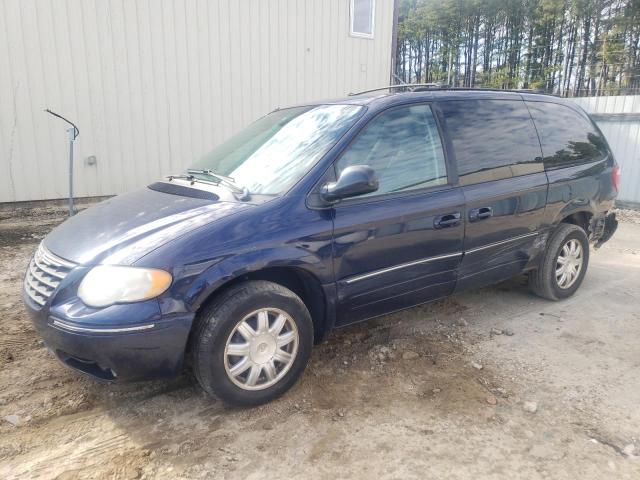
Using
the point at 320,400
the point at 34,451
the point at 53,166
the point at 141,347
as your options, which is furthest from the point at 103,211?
the point at 53,166

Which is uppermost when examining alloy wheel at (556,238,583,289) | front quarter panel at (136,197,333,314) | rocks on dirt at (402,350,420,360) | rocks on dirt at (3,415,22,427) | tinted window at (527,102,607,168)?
tinted window at (527,102,607,168)

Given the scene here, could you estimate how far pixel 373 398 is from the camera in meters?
2.99

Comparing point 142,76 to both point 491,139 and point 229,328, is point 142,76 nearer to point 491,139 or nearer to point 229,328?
point 491,139

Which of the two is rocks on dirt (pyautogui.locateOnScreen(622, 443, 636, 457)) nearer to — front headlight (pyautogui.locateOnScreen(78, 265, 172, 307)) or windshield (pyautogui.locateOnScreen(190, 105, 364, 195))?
windshield (pyautogui.locateOnScreen(190, 105, 364, 195))

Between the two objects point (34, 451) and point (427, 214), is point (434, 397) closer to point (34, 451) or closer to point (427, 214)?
point (427, 214)

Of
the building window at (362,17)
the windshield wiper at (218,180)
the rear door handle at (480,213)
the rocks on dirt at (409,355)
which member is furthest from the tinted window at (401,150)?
the building window at (362,17)

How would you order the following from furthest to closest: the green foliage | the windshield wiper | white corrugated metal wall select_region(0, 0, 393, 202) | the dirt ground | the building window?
1. the green foliage
2. the building window
3. white corrugated metal wall select_region(0, 0, 393, 202)
4. the windshield wiper
5. the dirt ground

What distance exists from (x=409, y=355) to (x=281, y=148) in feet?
5.65

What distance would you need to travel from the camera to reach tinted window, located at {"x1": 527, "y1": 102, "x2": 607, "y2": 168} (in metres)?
4.21

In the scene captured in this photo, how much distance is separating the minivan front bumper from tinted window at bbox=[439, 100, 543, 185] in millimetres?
2272

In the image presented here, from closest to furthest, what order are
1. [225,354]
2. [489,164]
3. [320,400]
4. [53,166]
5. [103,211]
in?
[225,354]
[320,400]
[103,211]
[489,164]
[53,166]

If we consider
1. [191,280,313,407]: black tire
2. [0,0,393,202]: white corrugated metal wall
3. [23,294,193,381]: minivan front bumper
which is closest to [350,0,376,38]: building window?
[0,0,393,202]: white corrugated metal wall

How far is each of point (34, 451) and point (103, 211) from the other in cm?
148

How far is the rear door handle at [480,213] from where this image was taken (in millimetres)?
3568
